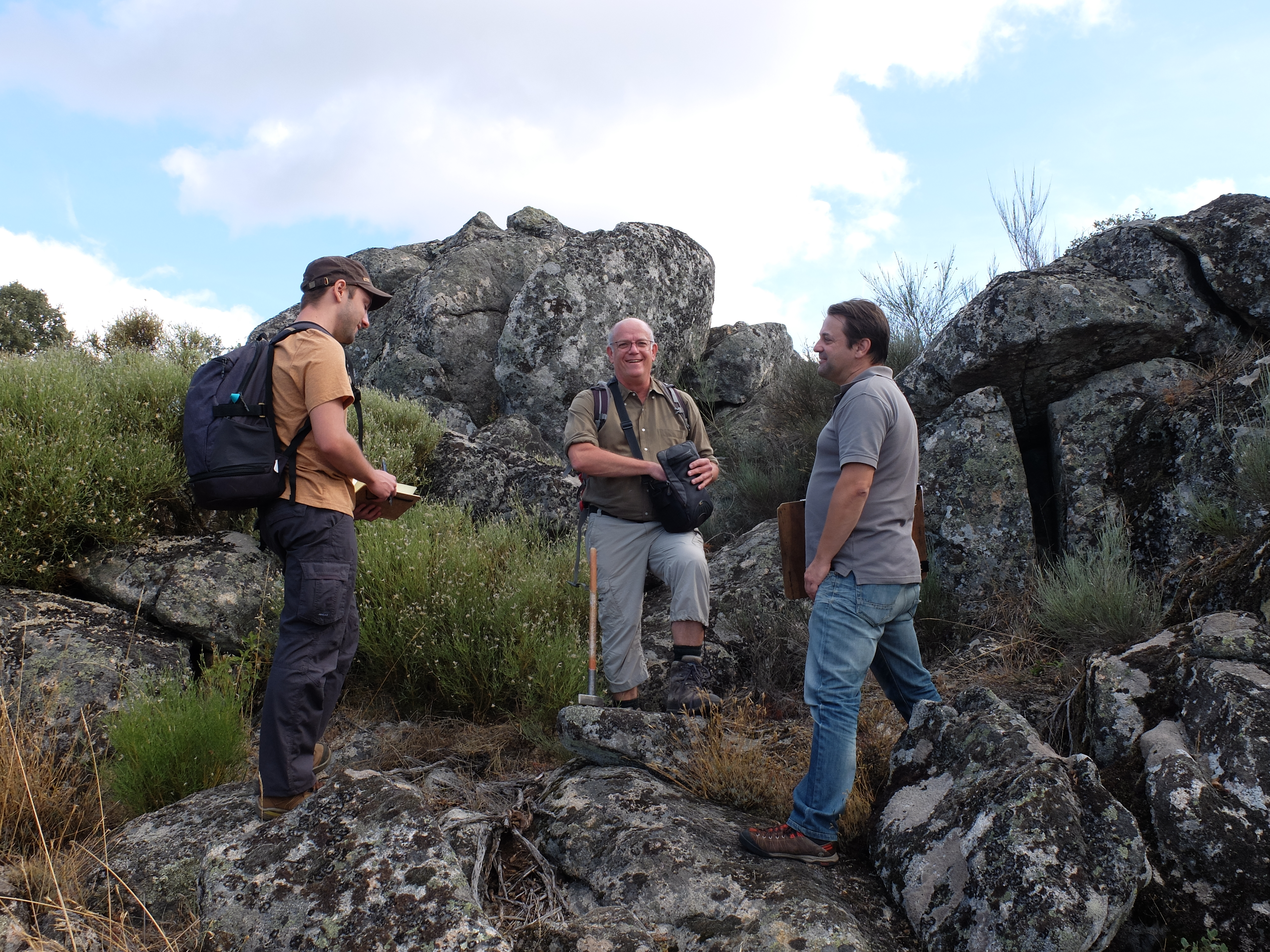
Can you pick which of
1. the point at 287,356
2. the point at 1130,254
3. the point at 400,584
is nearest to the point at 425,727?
the point at 400,584

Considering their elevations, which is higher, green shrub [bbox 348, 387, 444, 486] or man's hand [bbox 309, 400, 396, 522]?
green shrub [bbox 348, 387, 444, 486]

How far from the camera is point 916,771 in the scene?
3.33 metres

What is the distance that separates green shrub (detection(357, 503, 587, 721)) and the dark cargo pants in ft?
5.58

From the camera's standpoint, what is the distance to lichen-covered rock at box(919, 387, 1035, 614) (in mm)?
5852

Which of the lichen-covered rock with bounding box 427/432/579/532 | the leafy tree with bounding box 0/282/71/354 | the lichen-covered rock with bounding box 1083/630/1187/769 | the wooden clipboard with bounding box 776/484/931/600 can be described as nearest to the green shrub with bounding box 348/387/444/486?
the lichen-covered rock with bounding box 427/432/579/532

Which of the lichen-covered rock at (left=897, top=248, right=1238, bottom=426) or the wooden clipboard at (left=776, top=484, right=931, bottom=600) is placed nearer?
the wooden clipboard at (left=776, top=484, right=931, bottom=600)

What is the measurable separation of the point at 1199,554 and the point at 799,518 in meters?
3.19

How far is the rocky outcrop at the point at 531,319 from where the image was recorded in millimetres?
10164

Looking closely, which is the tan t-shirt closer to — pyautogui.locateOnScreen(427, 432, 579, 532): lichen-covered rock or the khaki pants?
the khaki pants

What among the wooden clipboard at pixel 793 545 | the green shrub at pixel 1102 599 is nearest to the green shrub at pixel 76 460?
the wooden clipboard at pixel 793 545

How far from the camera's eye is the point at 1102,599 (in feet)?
15.8

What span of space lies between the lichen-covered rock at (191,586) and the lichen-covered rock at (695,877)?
2.58 meters

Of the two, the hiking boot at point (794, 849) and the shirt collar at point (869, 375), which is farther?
the shirt collar at point (869, 375)

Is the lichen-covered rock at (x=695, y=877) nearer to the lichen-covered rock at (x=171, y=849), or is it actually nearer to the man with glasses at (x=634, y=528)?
the man with glasses at (x=634, y=528)
